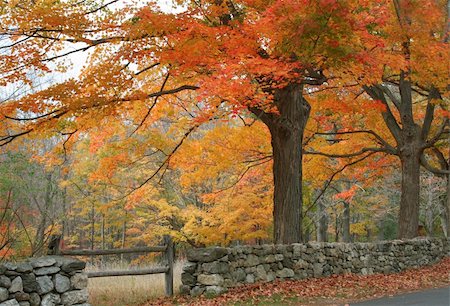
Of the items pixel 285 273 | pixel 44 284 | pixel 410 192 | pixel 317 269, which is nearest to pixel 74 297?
pixel 44 284

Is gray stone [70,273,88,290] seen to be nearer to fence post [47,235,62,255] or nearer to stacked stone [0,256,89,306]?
stacked stone [0,256,89,306]

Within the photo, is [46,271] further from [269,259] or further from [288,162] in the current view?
[288,162]

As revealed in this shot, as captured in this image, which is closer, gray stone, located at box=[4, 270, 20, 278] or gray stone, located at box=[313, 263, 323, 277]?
gray stone, located at box=[4, 270, 20, 278]

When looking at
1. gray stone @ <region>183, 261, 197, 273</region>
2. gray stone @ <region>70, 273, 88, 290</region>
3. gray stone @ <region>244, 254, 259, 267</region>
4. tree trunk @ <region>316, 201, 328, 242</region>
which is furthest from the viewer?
tree trunk @ <region>316, 201, 328, 242</region>

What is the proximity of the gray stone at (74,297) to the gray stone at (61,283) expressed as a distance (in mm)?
88

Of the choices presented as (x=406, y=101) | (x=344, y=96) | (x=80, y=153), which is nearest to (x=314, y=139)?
(x=344, y=96)

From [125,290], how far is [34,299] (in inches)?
133

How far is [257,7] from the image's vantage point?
9969 millimetres

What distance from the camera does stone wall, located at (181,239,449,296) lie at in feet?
32.7

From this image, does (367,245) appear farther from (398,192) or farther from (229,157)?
(398,192)

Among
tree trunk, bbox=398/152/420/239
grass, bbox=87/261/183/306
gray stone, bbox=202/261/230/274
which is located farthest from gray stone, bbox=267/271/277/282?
tree trunk, bbox=398/152/420/239

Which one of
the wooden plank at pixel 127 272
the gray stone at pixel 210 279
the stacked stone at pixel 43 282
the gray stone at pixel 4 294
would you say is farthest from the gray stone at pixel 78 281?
the gray stone at pixel 210 279

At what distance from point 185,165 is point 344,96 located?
5.99 m

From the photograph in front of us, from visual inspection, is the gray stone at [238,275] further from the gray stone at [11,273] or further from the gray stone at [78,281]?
the gray stone at [11,273]
